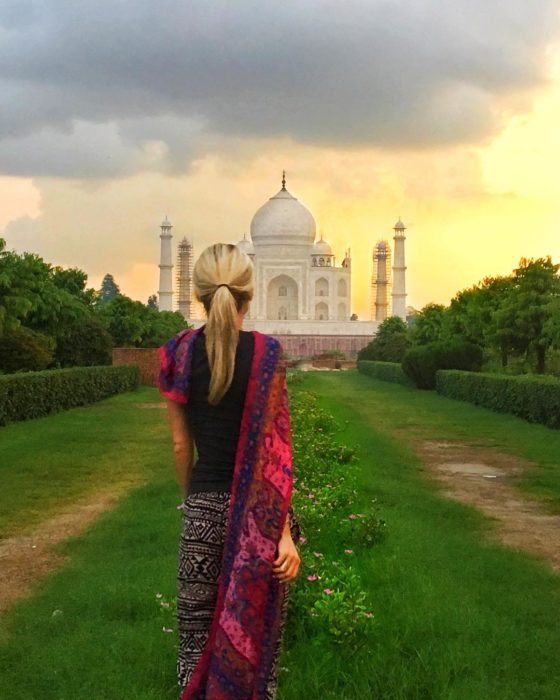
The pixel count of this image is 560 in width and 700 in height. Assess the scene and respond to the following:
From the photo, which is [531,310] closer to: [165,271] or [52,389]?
[52,389]

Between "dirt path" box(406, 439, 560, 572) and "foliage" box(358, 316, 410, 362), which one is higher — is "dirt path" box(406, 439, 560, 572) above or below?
below

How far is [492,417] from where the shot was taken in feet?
61.5

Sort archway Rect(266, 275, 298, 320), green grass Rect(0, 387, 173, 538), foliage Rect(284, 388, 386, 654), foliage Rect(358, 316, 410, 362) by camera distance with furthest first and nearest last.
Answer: archway Rect(266, 275, 298, 320) < foliage Rect(358, 316, 410, 362) < green grass Rect(0, 387, 173, 538) < foliage Rect(284, 388, 386, 654)

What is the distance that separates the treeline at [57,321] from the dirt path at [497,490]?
35.3 ft

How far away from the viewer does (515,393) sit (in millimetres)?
18719

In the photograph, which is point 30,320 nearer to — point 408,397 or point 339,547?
point 408,397

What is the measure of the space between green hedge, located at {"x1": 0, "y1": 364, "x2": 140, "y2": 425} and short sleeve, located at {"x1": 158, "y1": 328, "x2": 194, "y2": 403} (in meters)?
13.3

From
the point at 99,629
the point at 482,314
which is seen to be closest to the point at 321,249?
the point at 482,314

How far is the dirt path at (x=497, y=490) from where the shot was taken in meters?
7.38

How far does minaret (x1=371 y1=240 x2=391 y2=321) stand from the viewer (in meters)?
80.3

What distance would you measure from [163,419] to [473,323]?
15493 mm

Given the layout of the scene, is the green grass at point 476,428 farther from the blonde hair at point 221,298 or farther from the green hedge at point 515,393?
the blonde hair at point 221,298

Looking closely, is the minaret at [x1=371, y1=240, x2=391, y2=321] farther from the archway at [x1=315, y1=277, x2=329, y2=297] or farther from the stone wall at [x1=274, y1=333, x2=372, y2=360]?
the stone wall at [x1=274, y1=333, x2=372, y2=360]

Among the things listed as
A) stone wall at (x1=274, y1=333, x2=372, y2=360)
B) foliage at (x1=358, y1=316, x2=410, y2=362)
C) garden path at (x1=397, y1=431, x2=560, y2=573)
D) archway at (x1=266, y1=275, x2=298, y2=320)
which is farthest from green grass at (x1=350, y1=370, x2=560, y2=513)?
archway at (x1=266, y1=275, x2=298, y2=320)
